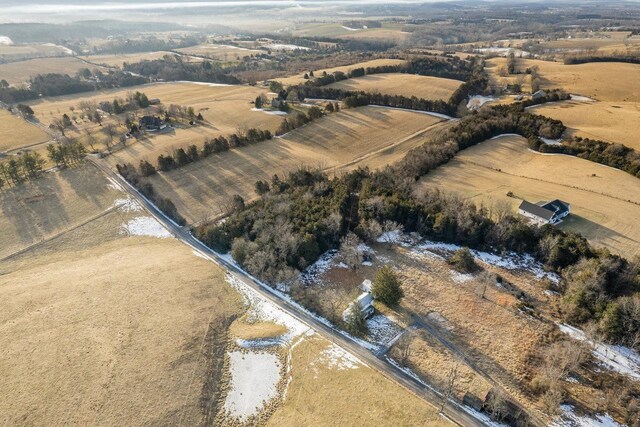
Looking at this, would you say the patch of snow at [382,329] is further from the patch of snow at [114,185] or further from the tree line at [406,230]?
the patch of snow at [114,185]

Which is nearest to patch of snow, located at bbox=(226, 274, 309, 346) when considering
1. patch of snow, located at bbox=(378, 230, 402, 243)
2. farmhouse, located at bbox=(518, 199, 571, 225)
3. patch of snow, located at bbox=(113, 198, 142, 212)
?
patch of snow, located at bbox=(378, 230, 402, 243)

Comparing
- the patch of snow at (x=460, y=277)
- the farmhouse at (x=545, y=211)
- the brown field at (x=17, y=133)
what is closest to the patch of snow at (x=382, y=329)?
the patch of snow at (x=460, y=277)

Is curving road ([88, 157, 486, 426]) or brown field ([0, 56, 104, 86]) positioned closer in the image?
curving road ([88, 157, 486, 426])

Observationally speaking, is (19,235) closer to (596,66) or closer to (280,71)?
(280,71)

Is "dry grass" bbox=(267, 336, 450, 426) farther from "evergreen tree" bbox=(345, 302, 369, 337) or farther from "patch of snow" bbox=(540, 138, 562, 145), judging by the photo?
"patch of snow" bbox=(540, 138, 562, 145)

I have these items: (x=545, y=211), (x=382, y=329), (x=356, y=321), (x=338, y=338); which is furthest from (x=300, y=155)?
(x=338, y=338)

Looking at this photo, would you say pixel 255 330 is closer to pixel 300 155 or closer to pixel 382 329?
pixel 382 329
